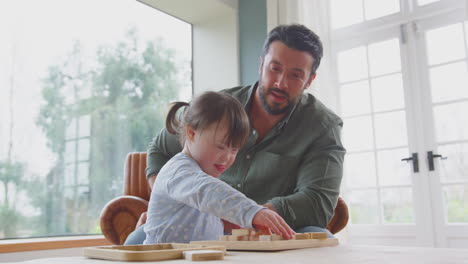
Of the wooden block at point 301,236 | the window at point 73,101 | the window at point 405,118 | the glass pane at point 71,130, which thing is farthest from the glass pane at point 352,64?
the wooden block at point 301,236

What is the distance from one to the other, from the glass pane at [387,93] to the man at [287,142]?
1748mm

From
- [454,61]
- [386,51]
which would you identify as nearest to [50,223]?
[386,51]

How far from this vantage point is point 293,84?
1683mm

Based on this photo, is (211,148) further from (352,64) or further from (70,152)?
(352,64)

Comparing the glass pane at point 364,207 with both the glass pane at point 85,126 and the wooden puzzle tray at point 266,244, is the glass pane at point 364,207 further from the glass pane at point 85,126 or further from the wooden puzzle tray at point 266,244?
the wooden puzzle tray at point 266,244

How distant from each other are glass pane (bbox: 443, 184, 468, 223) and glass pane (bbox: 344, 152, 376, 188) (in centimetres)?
54

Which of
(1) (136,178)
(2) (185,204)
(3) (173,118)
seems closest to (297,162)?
(3) (173,118)

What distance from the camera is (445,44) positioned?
3.15 metres

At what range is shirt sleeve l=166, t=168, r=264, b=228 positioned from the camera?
0.87 meters

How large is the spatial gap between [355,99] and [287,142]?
83.1 inches

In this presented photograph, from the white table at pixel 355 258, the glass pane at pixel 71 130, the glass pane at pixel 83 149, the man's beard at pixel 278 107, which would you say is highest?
the glass pane at pixel 71 130

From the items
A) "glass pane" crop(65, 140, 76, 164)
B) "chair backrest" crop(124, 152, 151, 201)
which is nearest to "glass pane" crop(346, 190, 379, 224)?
"chair backrest" crop(124, 152, 151, 201)

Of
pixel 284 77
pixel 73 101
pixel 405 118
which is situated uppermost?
pixel 73 101

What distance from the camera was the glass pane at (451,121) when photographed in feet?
9.89
